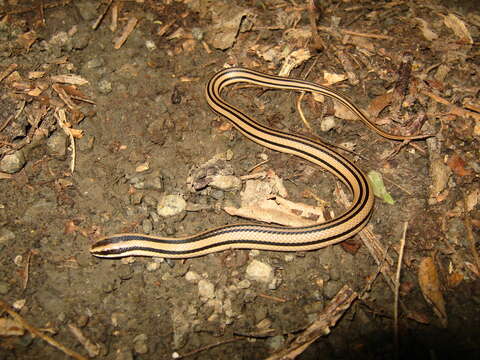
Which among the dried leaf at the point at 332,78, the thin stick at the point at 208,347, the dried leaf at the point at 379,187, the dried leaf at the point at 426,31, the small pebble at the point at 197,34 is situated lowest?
the thin stick at the point at 208,347

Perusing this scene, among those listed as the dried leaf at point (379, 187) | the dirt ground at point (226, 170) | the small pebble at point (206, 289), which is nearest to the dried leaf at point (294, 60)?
the dirt ground at point (226, 170)

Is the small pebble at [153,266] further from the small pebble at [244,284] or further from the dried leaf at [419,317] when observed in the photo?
the dried leaf at [419,317]

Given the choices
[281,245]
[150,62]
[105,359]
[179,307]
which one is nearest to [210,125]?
[150,62]

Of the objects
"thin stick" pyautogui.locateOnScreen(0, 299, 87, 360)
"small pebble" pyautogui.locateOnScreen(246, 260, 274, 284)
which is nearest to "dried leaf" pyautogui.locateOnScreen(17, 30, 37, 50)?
"thin stick" pyautogui.locateOnScreen(0, 299, 87, 360)

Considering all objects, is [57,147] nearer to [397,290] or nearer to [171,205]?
[171,205]

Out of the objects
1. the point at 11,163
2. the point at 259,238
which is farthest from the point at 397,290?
the point at 11,163

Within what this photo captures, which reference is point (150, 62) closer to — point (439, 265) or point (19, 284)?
point (19, 284)
